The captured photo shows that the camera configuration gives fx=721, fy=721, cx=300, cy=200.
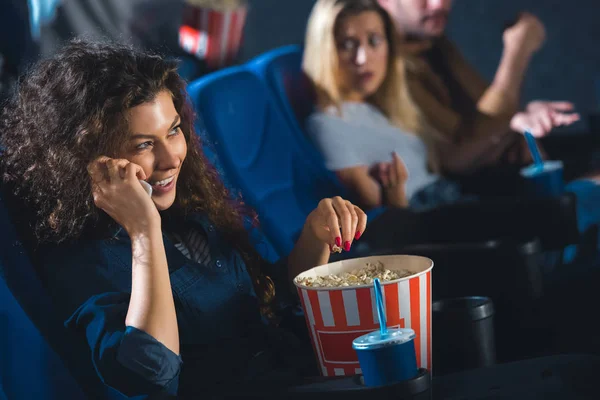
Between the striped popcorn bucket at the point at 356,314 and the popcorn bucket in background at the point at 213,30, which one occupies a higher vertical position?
the popcorn bucket in background at the point at 213,30

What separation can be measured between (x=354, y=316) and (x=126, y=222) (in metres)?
0.30

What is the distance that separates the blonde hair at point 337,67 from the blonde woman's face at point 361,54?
0.02 meters

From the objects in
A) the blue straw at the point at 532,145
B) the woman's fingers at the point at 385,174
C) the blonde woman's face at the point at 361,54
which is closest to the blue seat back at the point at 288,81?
the blonde woman's face at the point at 361,54

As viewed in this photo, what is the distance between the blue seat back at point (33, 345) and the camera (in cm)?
93

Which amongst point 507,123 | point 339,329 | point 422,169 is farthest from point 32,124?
point 507,123

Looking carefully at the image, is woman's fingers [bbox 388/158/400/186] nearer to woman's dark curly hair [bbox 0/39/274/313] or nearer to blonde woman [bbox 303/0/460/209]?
blonde woman [bbox 303/0/460/209]

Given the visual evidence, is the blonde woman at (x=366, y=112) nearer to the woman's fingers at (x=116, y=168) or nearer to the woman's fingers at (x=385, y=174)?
the woman's fingers at (x=385, y=174)

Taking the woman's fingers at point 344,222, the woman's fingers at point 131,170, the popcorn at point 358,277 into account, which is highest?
the woman's fingers at point 131,170

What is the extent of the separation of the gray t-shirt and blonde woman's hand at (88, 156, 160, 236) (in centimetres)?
136

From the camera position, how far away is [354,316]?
89 cm

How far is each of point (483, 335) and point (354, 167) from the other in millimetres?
1375

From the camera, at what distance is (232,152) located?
178cm

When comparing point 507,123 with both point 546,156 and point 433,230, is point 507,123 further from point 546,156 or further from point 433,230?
point 433,230

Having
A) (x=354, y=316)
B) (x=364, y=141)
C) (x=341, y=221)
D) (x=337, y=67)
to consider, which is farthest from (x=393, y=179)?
(x=354, y=316)
